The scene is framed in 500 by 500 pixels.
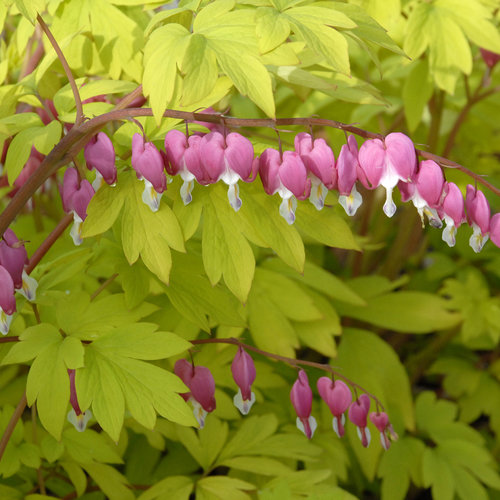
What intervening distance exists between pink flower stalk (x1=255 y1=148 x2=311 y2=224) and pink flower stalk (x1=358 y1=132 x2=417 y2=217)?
94 mm

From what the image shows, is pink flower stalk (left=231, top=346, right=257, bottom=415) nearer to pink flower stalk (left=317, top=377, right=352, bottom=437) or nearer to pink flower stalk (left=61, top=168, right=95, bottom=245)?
pink flower stalk (left=317, top=377, right=352, bottom=437)

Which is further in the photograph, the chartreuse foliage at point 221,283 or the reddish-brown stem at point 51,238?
the reddish-brown stem at point 51,238

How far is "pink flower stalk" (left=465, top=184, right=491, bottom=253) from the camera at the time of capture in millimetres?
1027

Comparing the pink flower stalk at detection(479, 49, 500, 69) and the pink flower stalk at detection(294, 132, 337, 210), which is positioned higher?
the pink flower stalk at detection(294, 132, 337, 210)

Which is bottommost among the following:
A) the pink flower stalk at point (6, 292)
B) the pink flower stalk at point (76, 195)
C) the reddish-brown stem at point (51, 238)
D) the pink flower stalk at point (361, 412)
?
the pink flower stalk at point (361, 412)

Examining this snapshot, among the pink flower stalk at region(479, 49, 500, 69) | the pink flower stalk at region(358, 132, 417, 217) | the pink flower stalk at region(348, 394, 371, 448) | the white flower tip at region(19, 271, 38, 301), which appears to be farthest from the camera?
the pink flower stalk at region(479, 49, 500, 69)

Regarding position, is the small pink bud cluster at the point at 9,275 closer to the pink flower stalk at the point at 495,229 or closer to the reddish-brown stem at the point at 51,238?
the reddish-brown stem at the point at 51,238

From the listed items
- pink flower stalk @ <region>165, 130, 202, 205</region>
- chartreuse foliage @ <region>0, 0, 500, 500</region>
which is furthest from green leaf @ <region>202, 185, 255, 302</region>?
pink flower stalk @ <region>165, 130, 202, 205</region>

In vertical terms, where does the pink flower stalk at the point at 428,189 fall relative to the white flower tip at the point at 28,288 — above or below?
above

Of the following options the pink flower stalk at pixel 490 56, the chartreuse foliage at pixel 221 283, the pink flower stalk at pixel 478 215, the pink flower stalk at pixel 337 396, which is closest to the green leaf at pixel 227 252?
the chartreuse foliage at pixel 221 283

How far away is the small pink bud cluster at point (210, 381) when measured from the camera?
1.16 metres

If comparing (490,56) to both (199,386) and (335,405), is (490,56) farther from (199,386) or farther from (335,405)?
(199,386)

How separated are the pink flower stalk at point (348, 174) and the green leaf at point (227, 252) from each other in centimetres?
19

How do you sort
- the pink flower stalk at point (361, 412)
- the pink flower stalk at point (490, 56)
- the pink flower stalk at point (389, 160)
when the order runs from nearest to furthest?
1. the pink flower stalk at point (389, 160)
2. the pink flower stalk at point (361, 412)
3. the pink flower stalk at point (490, 56)
